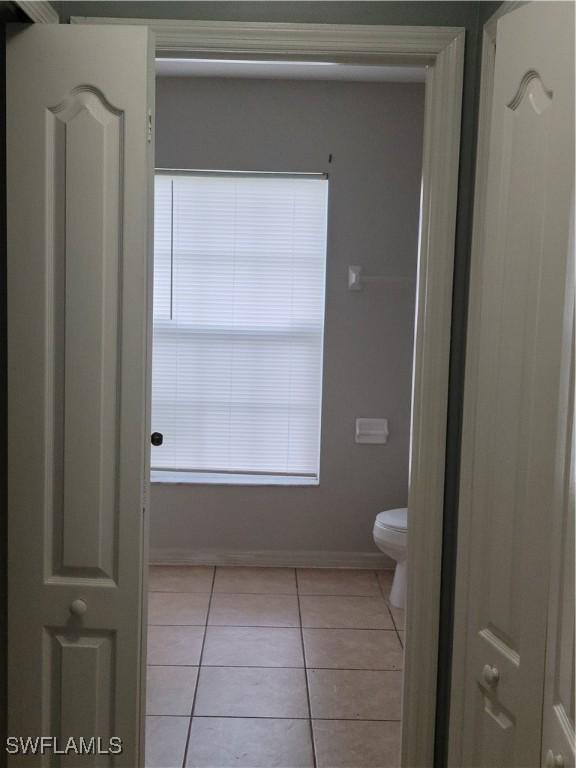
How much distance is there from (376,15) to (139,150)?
775mm

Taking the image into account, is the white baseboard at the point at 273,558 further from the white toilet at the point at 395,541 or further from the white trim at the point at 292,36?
the white trim at the point at 292,36

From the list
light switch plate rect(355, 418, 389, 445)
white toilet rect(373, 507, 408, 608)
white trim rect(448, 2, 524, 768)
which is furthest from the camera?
light switch plate rect(355, 418, 389, 445)

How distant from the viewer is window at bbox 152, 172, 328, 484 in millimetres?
4711

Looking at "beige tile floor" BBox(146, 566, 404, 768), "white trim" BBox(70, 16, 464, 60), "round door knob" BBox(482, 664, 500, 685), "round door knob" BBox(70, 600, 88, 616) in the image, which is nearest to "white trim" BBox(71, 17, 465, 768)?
"white trim" BBox(70, 16, 464, 60)

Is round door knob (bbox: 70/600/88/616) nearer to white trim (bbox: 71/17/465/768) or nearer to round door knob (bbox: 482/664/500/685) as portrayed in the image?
white trim (bbox: 71/17/465/768)

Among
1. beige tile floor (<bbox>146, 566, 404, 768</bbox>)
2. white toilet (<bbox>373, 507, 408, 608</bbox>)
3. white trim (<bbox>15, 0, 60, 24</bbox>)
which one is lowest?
beige tile floor (<bbox>146, 566, 404, 768</bbox>)

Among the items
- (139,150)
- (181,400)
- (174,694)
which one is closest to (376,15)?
(139,150)

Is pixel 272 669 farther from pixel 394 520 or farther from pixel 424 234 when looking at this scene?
pixel 424 234

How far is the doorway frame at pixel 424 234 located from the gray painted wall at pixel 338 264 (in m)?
2.39

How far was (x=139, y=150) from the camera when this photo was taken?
209 cm

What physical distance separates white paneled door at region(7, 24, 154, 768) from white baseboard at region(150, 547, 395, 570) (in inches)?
101

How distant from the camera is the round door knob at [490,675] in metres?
1.88

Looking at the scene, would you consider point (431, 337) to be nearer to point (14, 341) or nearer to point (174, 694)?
point (14, 341)

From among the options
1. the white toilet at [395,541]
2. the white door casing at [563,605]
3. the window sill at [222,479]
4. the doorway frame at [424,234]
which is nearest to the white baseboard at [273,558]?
the window sill at [222,479]
